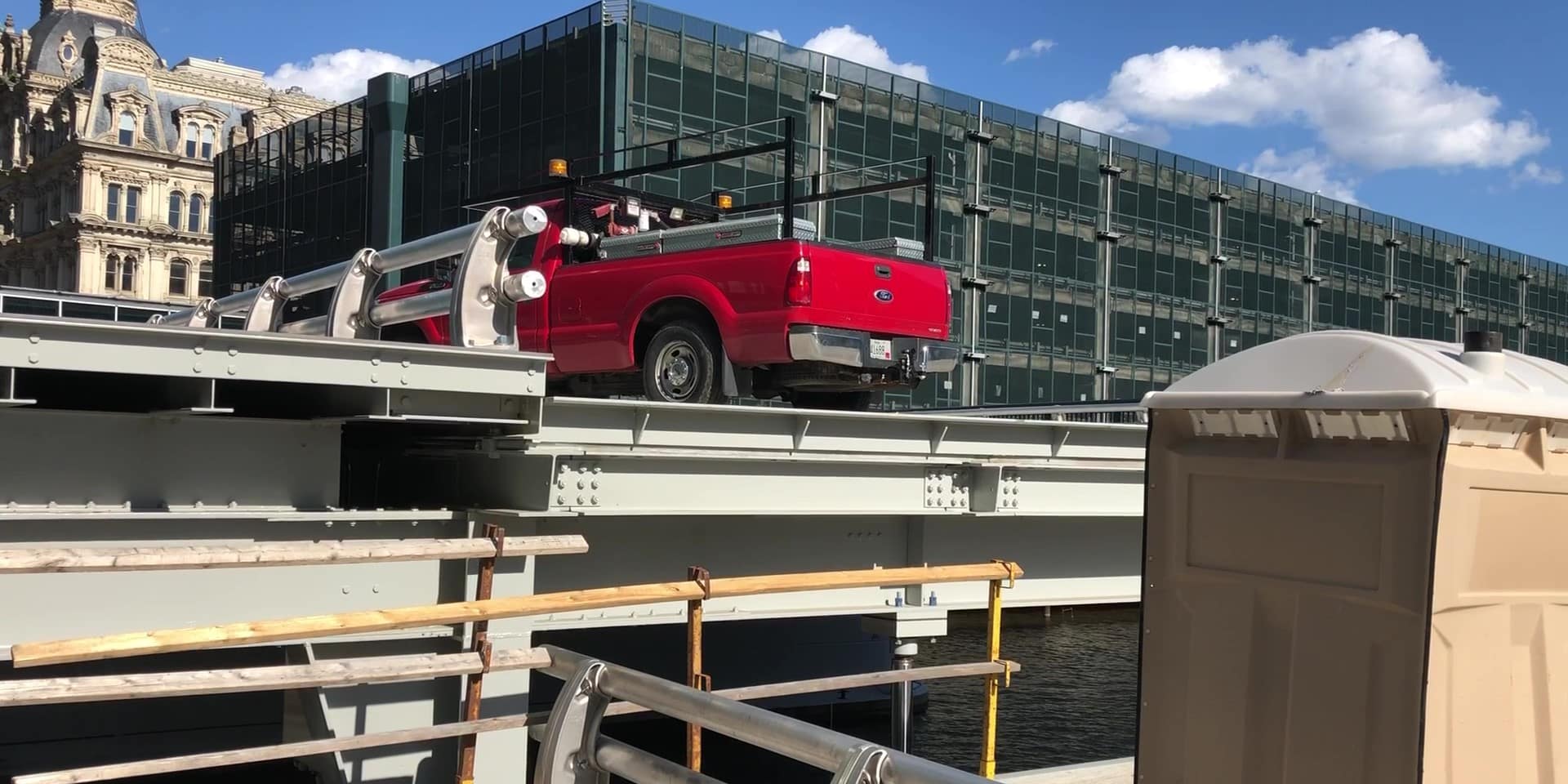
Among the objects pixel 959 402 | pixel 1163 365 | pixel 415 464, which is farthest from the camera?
pixel 1163 365

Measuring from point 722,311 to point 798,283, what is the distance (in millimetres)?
706

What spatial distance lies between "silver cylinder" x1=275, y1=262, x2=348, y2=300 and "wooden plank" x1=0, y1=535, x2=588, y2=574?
179 inches

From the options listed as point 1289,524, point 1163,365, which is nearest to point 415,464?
point 1289,524

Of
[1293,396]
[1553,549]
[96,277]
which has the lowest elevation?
[1553,549]

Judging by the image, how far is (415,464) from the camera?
9.45 metres

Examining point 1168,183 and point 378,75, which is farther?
point 1168,183

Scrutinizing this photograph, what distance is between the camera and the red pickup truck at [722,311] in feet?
34.8

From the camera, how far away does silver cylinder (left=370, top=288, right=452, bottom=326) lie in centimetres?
876

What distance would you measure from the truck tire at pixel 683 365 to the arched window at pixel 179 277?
7726 cm

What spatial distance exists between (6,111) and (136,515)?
98.4 m

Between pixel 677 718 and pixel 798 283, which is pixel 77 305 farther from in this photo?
pixel 677 718

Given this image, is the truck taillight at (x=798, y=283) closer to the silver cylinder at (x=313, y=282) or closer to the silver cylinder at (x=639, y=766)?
the silver cylinder at (x=313, y=282)

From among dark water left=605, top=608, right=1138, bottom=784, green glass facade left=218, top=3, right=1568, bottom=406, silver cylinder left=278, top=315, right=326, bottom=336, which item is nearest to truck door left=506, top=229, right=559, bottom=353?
silver cylinder left=278, top=315, right=326, bottom=336

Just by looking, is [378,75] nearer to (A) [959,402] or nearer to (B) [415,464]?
(A) [959,402]
